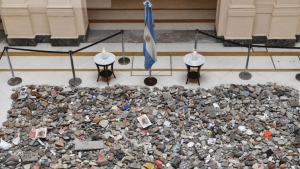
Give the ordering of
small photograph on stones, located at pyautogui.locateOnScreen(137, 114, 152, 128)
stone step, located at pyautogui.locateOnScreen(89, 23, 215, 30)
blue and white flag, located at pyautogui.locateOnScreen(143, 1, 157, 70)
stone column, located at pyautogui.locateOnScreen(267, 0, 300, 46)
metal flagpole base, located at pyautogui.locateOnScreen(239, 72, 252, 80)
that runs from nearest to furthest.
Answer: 1. small photograph on stones, located at pyautogui.locateOnScreen(137, 114, 152, 128)
2. blue and white flag, located at pyautogui.locateOnScreen(143, 1, 157, 70)
3. metal flagpole base, located at pyautogui.locateOnScreen(239, 72, 252, 80)
4. stone column, located at pyautogui.locateOnScreen(267, 0, 300, 46)
5. stone step, located at pyautogui.locateOnScreen(89, 23, 215, 30)

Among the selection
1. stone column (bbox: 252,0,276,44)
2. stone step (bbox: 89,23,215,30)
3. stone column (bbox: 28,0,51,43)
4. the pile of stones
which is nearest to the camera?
the pile of stones

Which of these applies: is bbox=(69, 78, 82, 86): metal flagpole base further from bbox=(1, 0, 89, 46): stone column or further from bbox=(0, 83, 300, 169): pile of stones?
bbox=(1, 0, 89, 46): stone column

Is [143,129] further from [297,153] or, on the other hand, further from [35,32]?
[35,32]

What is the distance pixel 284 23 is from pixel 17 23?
21.0 ft

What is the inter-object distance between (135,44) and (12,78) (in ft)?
10.1

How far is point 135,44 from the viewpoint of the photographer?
9641 mm

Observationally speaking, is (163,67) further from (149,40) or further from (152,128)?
(152,128)

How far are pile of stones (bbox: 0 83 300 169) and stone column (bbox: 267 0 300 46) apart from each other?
65.9 inches

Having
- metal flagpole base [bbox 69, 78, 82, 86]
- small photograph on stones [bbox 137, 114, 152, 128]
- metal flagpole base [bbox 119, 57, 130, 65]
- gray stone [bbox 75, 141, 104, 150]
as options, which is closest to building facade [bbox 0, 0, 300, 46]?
metal flagpole base [bbox 119, 57, 130, 65]

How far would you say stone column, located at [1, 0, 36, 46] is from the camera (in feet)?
29.1

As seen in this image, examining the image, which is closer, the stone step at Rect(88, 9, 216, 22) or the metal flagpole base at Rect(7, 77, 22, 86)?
the metal flagpole base at Rect(7, 77, 22, 86)

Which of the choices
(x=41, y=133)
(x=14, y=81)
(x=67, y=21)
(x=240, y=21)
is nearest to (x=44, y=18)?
(x=67, y=21)

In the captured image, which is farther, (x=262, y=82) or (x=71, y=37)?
(x=71, y=37)

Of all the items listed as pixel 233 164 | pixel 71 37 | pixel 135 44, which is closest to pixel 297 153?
pixel 233 164
